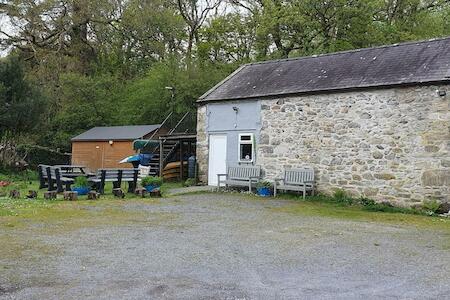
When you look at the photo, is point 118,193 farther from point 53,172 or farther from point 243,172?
point 243,172

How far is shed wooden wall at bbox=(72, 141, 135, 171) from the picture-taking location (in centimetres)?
2383

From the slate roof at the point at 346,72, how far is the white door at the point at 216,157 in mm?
1534

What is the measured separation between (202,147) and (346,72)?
6.17 meters

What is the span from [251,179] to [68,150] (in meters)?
15.2

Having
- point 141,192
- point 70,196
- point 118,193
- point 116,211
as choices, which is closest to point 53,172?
point 70,196

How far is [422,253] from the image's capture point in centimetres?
729

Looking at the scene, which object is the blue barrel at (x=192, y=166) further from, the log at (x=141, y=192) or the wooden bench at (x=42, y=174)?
the wooden bench at (x=42, y=174)

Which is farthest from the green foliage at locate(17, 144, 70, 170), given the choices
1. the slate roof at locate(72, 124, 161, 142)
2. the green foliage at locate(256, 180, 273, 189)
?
the green foliage at locate(256, 180, 273, 189)

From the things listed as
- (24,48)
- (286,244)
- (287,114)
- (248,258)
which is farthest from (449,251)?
(24,48)

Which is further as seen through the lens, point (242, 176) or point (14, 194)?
point (242, 176)

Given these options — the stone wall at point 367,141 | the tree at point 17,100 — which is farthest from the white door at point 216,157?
the tree at point 17,100

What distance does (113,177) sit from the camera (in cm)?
1484

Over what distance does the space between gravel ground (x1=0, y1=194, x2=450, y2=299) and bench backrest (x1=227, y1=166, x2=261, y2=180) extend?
6.16 m

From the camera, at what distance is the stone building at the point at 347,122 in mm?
12969
